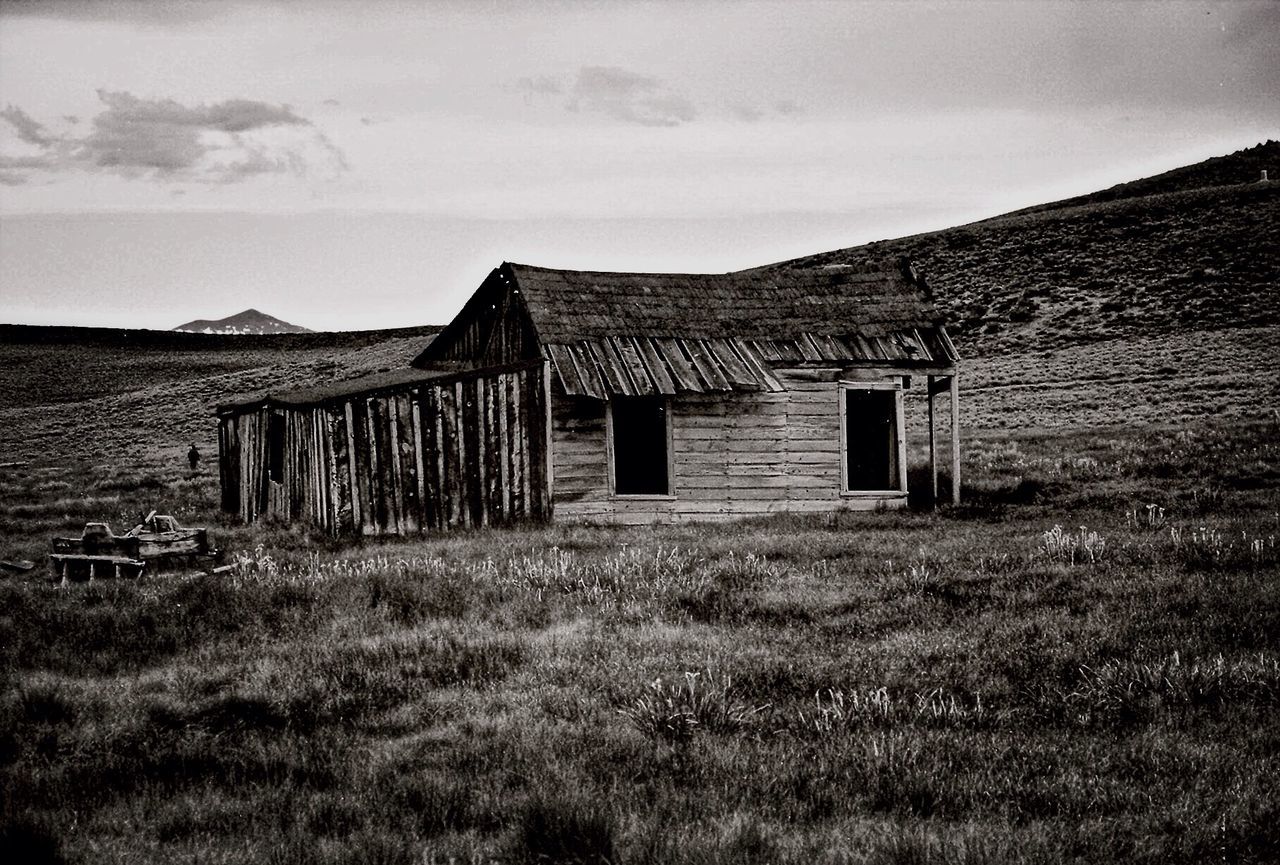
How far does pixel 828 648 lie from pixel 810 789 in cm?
272

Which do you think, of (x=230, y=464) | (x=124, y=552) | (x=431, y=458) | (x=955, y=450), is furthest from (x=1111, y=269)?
(x=124, y=552)

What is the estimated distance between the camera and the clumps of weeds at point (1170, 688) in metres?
5.80

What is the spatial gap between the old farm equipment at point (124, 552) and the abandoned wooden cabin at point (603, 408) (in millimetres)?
3450

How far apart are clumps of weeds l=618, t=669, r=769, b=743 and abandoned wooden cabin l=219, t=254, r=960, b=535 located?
32.3 ft

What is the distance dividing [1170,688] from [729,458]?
11.8 m

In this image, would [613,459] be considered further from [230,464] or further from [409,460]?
[230,464]

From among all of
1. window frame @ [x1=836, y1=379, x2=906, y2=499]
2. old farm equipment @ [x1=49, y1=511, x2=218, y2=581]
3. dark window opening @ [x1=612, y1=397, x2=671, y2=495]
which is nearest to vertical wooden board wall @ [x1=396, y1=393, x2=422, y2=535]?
old farm equipment @ [x1=49, y1=511, x2=218, y2=581]

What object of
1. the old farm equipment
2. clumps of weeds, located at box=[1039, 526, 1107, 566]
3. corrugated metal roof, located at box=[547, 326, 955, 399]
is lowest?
clumps of weeds, located at box=[1039, 526, 1107, 566]

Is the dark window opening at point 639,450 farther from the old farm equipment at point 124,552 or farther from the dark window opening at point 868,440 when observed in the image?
the old farm equipment at point 124,552

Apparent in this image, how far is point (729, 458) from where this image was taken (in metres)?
17.6

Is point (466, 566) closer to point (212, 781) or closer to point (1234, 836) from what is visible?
point (212, 781)

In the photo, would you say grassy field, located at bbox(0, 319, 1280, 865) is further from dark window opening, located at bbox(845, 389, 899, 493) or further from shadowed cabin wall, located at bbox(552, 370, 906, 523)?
dark window opening, located at bbox(845, 389, 899, 493)

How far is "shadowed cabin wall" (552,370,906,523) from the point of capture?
1673 centimetres

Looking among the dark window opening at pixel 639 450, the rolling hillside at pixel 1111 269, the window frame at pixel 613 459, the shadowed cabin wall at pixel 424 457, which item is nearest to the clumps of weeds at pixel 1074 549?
the window frame at pixel 613 459
